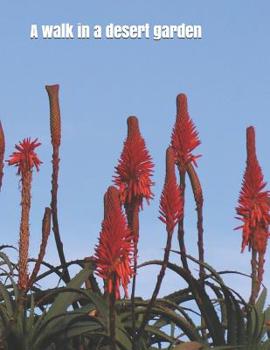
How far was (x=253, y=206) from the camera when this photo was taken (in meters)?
7.16

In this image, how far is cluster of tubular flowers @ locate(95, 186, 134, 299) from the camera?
5586mm

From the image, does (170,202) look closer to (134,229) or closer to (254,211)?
(134,229)

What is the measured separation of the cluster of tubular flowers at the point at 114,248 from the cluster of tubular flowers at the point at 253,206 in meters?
1.39

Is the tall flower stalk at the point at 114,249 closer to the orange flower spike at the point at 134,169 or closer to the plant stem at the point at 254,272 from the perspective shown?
the orange flower spike at the point at 134,169

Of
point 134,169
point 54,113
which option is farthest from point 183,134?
point 54,113

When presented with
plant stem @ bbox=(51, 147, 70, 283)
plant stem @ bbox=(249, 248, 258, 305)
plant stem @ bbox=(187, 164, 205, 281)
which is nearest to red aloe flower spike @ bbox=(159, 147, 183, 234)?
plant stem @ bbox=(249, 248, 258, 305)

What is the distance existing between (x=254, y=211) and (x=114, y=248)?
1805 mm

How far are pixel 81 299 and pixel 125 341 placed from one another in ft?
3.73

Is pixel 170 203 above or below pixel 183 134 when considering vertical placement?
below

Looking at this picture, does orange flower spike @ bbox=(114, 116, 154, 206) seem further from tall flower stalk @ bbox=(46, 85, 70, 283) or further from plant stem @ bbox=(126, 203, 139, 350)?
tall flower stalk @ bbox=(46, 85, 70, 283)

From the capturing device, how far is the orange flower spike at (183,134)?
6896 mm

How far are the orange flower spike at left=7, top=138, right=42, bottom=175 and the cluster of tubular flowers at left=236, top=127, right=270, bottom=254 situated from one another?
1.50m

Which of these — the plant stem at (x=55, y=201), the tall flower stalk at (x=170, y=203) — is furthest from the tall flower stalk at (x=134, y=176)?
the plant stem at (x=55, y=201)

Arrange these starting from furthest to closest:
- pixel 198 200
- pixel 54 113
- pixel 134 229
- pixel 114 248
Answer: pixel 198 200, pixel 54 113, pixel 134 229, pixel 114 248
